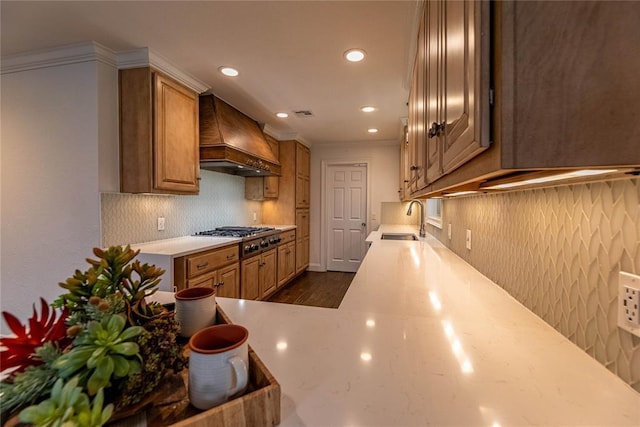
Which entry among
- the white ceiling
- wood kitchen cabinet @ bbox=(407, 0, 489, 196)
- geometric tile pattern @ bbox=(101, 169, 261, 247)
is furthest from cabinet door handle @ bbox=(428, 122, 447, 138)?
geometric tile pattern @ bbox=(101, 169, 261, 247)

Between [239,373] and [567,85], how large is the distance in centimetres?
68

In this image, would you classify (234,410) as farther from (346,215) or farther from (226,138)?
(346,215)

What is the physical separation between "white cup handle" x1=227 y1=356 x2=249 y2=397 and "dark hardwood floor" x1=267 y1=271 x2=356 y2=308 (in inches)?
122

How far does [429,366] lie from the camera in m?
0.66

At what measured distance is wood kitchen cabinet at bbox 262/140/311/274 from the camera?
457 cm

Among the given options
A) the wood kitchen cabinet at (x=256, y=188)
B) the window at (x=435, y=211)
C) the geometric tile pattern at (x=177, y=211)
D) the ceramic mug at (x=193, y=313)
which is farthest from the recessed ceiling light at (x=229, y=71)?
the window at (x=435, y=211)

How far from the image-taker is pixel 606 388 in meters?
0.58

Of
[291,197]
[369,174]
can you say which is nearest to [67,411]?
[291,197]

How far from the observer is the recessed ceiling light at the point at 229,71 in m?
2.36

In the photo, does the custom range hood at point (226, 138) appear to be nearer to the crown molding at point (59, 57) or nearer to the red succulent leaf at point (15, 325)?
the crown molding at point (59, 57)

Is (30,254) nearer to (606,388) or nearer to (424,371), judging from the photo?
(424,371)

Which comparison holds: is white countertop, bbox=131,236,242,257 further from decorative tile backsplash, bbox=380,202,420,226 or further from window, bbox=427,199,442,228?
decorative tile backsplash, bbox=380,202,420,226

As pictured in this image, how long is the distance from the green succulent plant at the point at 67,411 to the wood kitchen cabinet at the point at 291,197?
4.25 metres

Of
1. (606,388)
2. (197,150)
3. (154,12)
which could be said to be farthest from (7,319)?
(197,150)
